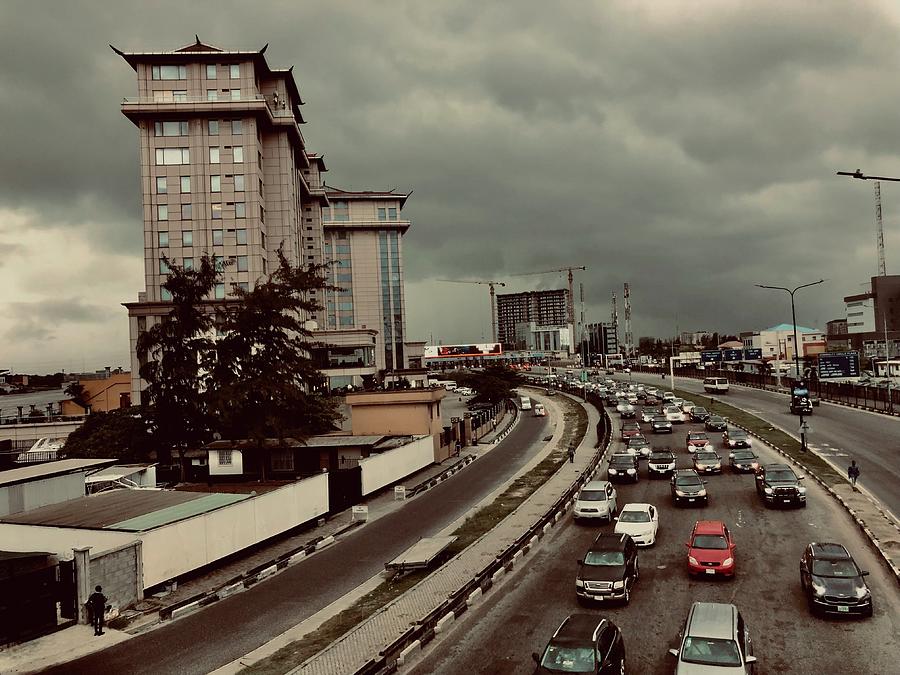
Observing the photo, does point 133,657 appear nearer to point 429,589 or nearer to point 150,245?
point 429,589

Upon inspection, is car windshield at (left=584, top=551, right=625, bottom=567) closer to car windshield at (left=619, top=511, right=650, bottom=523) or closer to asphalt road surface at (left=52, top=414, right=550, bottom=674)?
car windshield at (left=619, top=511, right=650, bottom=523)

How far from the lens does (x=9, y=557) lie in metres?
21.7

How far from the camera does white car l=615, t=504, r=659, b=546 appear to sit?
26.2 m

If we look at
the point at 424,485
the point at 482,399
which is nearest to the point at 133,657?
the point at 424,485

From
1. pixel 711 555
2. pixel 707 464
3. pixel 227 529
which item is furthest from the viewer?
pixel 707 464

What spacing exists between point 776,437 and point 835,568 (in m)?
41.6

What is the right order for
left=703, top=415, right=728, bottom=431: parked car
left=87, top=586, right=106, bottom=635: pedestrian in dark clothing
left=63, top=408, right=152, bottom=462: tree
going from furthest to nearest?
left=703, top=415, right=728, bottom=431: parked car
left=63, top=408, right=152, bottom=462: tree
left=87, top=586, right=106, bottom=635: pedestrian in dark clothing

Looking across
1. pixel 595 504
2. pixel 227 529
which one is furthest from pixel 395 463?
pixel 227 529

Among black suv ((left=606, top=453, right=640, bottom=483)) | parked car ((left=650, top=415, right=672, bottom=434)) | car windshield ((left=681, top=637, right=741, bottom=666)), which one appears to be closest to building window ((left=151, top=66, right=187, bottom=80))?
parked car ((left=650, top=415, right=672, bottom=434))

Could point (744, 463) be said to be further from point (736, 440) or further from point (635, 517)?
point (635, 517)

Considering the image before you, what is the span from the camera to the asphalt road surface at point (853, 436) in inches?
1549

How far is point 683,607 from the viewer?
1967cm

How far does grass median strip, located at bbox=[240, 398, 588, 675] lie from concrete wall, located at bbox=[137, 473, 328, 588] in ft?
23.3

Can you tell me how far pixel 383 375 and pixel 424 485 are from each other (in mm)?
77338
